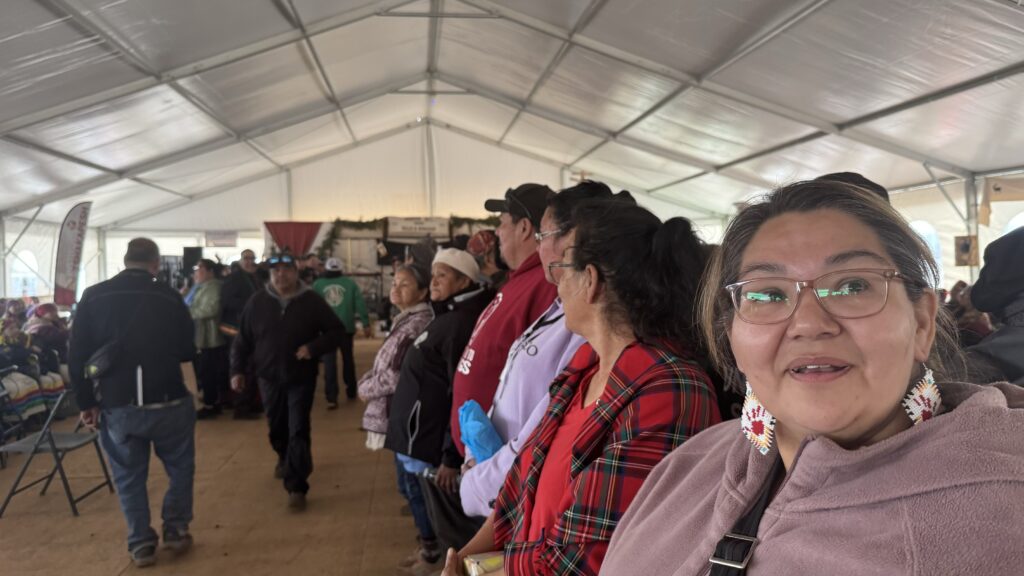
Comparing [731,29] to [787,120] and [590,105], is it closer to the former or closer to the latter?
[787,120]

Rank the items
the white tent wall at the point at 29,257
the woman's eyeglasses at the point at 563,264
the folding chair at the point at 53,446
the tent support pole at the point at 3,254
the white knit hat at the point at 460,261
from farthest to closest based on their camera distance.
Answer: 1. the white tent wall at the point at 29,257
2. the tent support pole at the point at 3,254
3. the folding chair at the point at 53,446
4. the white knit hat at the point at 460,261
5. the woman's eyeglasses at the point at 563,264

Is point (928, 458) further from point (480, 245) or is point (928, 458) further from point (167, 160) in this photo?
point (167, 160)

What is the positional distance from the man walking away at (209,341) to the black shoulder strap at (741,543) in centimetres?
622

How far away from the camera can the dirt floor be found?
3256mm

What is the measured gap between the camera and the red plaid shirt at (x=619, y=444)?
1.17 meters

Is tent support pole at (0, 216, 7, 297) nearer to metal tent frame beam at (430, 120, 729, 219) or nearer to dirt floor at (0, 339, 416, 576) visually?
dirt floor at (0, 339, 416, 576)

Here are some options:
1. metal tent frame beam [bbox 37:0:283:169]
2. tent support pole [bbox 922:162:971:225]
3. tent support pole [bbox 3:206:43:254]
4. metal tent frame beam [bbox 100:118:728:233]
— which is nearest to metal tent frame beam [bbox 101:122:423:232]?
metal tent frame beam [bbox 100:118:728:233]

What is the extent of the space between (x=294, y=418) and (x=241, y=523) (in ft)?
2.20

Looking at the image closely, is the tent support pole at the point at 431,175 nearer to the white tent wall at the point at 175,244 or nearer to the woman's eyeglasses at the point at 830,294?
the white tent wall at the point at 175,244

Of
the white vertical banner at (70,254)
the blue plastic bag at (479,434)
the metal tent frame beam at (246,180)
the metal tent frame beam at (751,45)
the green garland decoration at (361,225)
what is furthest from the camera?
the green garland decoration at (361,225)

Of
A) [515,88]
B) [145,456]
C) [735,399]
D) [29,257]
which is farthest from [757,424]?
[29,257]

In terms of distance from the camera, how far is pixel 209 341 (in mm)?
6164

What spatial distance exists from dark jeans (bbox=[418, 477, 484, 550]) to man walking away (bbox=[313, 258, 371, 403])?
4264 millimetres

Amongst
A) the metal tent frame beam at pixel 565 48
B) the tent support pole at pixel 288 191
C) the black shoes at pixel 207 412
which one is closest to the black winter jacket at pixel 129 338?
the black shoes at pixel 207 412
